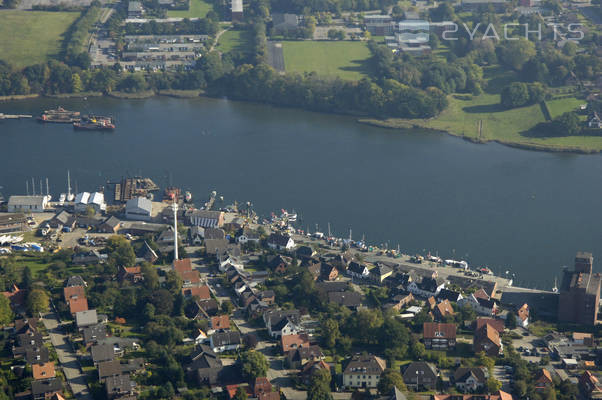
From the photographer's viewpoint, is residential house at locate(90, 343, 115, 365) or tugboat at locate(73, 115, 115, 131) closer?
residential house at locate(90, 343, 115, 365)

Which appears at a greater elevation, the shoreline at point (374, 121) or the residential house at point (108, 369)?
the shoreline at point (374, 121)

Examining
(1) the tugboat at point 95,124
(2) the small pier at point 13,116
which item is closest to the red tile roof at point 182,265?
(1) the tugboat at point 95,124

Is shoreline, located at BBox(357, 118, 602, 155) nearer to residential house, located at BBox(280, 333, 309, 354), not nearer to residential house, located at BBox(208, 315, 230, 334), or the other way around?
residential house, located at BBox(208, 315, 230, 334)

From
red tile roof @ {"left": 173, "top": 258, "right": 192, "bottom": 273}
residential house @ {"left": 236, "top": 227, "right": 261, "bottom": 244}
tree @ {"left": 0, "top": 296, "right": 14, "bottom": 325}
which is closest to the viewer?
tree @ {"left": 0, "top": 296, "right": 14, "bottom": 325}

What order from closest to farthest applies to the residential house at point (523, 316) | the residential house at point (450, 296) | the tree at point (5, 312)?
1. the tree at point (5, 312)
2. the residential house at point (523, 316)
3. the residential house at point (450, 296)

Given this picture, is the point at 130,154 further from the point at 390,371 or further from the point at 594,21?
the point at 594,21

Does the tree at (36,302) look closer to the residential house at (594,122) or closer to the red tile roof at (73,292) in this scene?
the red tile roof at (73,292)

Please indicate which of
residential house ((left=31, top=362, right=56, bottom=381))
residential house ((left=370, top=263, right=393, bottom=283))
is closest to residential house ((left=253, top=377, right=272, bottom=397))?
residential house ((left=31, top=362, right=56, bottom=381))
